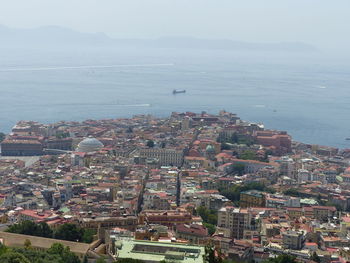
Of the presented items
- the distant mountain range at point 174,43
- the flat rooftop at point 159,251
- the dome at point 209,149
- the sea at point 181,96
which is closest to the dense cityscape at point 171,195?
the flat rooftop at point 159,251

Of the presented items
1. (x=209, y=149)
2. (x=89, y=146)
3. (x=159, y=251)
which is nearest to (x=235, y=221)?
(x=159, y=251)

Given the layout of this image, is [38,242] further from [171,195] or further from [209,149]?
[209,149]

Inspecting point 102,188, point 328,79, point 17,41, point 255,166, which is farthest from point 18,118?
point 17,41

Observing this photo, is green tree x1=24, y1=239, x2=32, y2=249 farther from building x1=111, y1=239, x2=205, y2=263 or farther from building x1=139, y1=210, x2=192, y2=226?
building x1=139, y1=210, x2=192, y2=226

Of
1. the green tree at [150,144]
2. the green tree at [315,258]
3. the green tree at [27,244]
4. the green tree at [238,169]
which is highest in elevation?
the green tree at [27,244]

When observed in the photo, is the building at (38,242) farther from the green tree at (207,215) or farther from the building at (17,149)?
the building at (17,149)

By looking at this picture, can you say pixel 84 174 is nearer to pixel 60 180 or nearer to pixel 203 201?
pixel 60 180

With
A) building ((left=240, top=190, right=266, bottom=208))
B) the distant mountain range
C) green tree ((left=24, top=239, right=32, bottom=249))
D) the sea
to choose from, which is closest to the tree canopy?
green tree ((left=24, top=239, right=32, bottom=249))
